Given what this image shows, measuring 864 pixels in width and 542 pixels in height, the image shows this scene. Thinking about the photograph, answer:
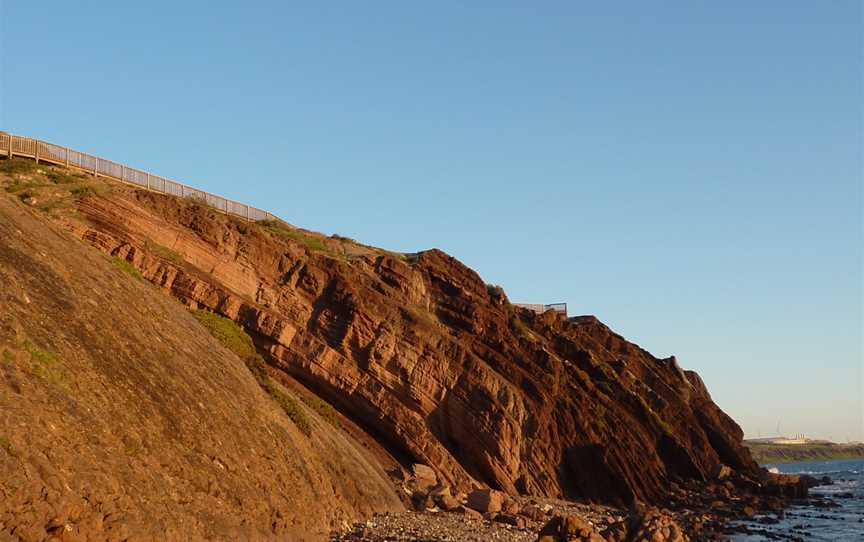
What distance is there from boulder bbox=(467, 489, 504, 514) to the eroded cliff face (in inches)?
228

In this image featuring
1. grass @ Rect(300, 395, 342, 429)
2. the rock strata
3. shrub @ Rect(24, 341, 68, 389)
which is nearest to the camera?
shrub @ Rect(24, 341, 68, 389)

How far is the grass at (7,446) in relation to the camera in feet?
47.2

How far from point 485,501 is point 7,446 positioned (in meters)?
24.3

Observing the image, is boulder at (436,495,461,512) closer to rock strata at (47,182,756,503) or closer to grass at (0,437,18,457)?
rock strata at (47,182,756,503)

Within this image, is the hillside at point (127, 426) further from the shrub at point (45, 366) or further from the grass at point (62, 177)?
the grass at point (62, 177)

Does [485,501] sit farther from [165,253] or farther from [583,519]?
[165,253]

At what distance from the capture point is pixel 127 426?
1864 centimetres

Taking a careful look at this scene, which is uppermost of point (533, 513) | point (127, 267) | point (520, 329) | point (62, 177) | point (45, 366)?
point (62, 177)

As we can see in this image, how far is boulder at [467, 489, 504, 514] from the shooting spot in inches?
1396

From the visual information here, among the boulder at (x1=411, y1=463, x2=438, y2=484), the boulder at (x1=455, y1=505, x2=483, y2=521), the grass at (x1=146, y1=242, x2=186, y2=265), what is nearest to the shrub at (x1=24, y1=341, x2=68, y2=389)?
the grass at (x1=146, y1=242, x2=186, y2=265)

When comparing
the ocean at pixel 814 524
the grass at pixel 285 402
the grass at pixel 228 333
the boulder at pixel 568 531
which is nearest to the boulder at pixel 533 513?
the boulder at pixel 568 531

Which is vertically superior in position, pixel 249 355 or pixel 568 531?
pixel 249 355

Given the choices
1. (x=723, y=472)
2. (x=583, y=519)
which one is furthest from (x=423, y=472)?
(x=723, y=472)

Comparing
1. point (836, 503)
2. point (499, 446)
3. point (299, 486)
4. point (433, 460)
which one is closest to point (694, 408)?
point (836, 503)
